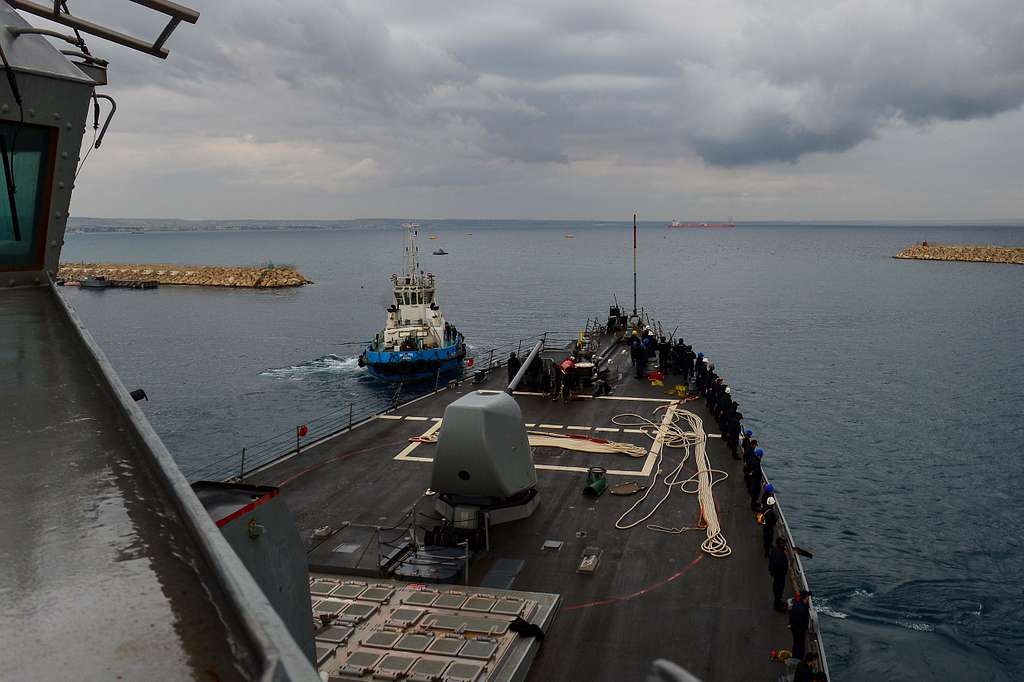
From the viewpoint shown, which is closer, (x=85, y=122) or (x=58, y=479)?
(x=58, y=479)

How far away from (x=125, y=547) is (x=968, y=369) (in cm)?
4943

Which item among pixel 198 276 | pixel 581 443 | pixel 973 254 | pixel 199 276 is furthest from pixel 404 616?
pixel 973 254

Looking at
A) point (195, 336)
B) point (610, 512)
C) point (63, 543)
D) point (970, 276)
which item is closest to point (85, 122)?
point (63, 543)

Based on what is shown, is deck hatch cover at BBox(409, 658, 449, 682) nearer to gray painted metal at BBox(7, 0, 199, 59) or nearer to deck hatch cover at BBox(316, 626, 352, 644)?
deck hatch cover at BBox(316, 626, 352, 644)

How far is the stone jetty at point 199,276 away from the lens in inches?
4348

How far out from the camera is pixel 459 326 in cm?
6962

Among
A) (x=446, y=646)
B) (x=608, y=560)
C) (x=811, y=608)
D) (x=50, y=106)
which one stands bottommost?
(x=608, y=560)

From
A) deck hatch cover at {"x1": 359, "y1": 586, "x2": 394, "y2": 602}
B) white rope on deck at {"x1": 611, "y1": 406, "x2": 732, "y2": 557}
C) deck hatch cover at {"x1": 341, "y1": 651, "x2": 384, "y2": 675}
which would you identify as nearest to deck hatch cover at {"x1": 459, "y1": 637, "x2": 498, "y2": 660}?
deck hatch cover at {"x1": 341, "y1": 651, "x2": 384, "y2": 675}

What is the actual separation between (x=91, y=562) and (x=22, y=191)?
5827 millimetres

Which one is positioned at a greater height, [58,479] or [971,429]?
[58,479]

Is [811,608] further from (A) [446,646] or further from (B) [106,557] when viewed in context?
(B) [106,557]

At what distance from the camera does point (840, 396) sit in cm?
3788

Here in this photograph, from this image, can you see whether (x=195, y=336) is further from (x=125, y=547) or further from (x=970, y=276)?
(x=970, y=276)

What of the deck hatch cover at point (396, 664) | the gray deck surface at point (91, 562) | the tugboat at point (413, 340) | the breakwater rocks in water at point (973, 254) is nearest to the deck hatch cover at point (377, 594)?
the deck hatch cover at point (396, 664)
